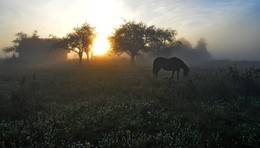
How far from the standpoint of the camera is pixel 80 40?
84938 millimetres

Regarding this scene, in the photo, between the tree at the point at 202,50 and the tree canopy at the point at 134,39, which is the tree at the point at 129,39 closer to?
the tree canopy at the point at 134,39

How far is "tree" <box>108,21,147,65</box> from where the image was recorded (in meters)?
79.8

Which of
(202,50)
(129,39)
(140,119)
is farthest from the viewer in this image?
(202,50)

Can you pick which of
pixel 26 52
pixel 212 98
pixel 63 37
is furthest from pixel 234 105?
pixel 26 52

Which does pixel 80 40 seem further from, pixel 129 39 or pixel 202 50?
pixel 202 50

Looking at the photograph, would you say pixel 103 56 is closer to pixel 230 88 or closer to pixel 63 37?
pixel 63 37

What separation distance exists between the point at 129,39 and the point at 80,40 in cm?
1365

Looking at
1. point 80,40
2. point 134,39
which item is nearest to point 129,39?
point 134,39

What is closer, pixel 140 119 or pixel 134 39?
pixel 140 119

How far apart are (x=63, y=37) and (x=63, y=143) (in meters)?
77.6

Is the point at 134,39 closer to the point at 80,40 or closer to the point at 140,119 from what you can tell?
the point at 80,40

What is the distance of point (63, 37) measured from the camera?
8744cm

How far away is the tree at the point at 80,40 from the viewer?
8462 cm

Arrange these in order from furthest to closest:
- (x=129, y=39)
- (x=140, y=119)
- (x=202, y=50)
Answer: (x=202, y=50), (x=129, y=39), (x=140, y=119)
